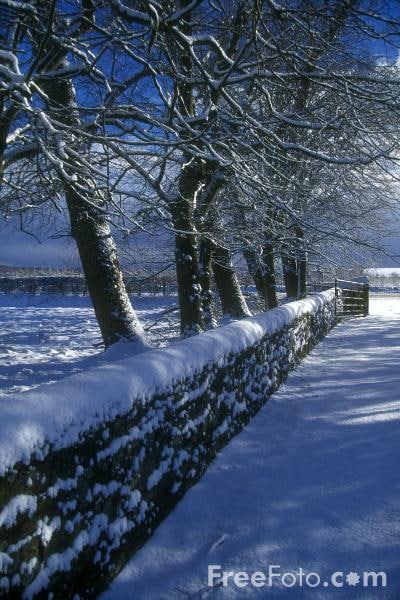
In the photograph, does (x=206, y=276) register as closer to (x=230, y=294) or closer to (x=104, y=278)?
(x=230, y=294)

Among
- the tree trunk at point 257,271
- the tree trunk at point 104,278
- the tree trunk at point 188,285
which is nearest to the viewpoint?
the tree trunk at point 104,278

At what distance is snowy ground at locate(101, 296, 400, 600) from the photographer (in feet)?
8.67

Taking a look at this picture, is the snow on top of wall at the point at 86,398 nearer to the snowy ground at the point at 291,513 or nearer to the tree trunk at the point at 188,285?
the snowy ground at the point at 291,513

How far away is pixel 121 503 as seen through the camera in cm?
266

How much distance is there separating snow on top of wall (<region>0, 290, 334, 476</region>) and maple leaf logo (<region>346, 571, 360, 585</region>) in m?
1.54

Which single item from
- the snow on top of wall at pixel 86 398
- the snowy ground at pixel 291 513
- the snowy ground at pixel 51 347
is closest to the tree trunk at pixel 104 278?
the snowy ground at pixel 51 347

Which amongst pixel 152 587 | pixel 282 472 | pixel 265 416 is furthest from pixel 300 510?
pixel 265 416

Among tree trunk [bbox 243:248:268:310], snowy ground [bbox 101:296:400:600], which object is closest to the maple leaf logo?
snowy ground [bbox 101:296:400:600]

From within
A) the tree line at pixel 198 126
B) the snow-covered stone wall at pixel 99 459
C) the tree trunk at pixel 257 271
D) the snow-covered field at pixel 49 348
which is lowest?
the snow-covered field at pixel 49 348

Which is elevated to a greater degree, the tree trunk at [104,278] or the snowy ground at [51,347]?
the tree trunk at [104,278]

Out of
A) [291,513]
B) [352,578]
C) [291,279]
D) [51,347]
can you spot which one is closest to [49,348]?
[51,347]

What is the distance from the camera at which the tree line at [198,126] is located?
473 centimetres

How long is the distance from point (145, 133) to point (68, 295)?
41168 mm

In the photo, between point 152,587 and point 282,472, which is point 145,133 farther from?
point 152,587
